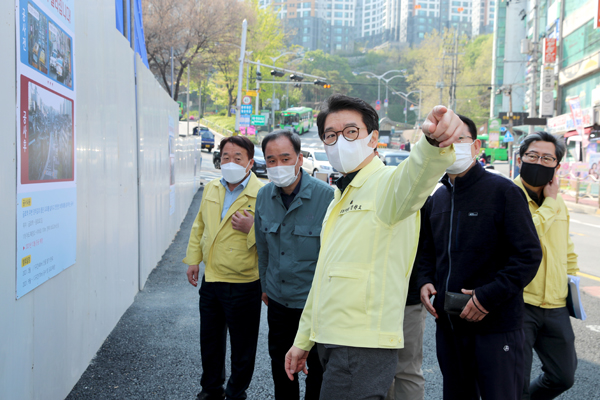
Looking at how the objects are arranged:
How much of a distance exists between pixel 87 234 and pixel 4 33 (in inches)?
72.7

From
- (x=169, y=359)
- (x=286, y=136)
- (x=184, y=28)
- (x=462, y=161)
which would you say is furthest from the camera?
(x=184, y=28)

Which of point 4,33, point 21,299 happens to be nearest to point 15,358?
point 21,299

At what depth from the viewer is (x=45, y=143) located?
3.06 meters

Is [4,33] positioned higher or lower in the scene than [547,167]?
higher

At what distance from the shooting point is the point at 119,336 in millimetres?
4902

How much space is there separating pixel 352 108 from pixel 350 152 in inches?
7.8

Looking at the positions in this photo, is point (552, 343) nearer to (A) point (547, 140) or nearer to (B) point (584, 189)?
(A) point (547, 140)

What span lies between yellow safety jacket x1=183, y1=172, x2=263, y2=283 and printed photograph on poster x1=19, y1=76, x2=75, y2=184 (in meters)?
1.02

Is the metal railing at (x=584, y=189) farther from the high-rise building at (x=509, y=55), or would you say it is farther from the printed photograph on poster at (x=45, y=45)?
the high-rise building at (x=509, y=55)

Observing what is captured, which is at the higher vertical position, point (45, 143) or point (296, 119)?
point (296, 119)

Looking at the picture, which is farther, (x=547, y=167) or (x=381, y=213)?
(x=547, y=167)

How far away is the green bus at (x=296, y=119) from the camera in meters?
57.9

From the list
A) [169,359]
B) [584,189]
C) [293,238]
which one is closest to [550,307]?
[293,238]

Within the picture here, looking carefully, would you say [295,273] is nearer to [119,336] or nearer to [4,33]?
[4,33]
